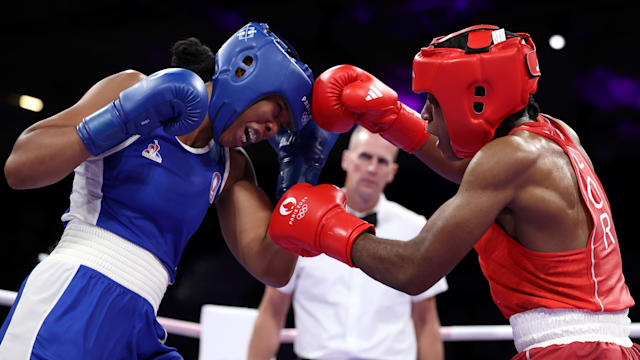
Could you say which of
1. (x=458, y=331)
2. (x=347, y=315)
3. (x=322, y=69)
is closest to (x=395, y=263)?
(x=347, y=315)

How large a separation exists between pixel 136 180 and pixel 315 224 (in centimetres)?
49

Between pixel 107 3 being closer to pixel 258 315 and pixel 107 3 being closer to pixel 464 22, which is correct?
pixel 464 22

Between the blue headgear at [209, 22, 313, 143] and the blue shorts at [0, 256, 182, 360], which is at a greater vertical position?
the blue headgear at [209, 22, 313, 143]

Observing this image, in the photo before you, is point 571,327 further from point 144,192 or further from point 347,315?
point 347,315

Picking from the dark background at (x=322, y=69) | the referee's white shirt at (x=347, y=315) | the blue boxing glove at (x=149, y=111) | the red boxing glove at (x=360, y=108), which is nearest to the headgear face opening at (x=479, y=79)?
the red boxing glove at (x=360, y=108)

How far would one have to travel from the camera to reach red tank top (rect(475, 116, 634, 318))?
4.92 ft

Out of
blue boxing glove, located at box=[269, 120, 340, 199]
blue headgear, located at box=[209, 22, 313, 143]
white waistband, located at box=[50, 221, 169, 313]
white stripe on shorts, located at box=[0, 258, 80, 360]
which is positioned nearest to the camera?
white stripe on shorts, located at box=[0, 258, 80, 360]

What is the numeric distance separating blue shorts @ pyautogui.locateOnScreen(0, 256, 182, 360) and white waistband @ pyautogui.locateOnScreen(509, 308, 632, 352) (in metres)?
0.98

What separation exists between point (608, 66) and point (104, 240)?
17.8 ft

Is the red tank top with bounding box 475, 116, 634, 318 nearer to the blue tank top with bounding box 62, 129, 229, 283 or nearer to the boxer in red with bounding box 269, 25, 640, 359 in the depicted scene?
the boxer in red with bounding box 269, 25, 640, 359

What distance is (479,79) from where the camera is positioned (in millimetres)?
1607

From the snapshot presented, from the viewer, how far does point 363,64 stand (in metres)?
6.08

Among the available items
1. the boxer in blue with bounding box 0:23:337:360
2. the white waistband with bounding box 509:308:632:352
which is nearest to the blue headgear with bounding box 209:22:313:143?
the boxer in blue with bounding box 0:23:337:360

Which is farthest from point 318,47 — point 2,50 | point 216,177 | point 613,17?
point 216,177
